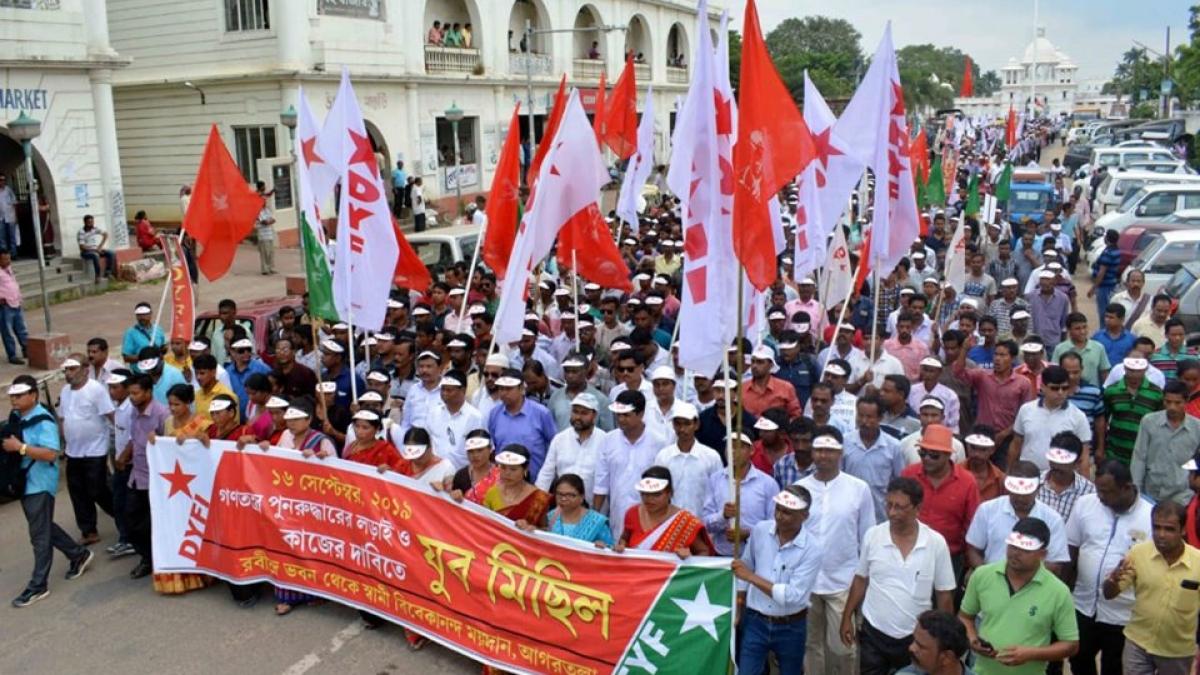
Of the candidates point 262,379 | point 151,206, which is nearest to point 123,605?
point 262,379

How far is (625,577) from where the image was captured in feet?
17.9

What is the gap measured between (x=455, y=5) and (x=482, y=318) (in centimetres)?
2404

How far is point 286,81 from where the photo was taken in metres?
24.1

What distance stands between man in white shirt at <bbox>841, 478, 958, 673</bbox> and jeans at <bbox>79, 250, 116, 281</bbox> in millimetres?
17519

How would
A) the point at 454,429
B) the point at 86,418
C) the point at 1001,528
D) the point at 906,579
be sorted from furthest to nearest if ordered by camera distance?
the point at 86,418, the point at 454,429, the point at 1001,528, the point at 906,579

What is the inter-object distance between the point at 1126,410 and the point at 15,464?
302 inches

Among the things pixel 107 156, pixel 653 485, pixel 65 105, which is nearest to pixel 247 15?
pixel 107 156

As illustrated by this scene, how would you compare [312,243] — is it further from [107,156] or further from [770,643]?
[107,156]

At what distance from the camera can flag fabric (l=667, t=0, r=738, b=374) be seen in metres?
5.57

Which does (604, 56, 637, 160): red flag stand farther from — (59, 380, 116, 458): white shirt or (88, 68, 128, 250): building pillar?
(88, 68, 128, 250): building pillar

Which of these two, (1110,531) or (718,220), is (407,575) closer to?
(718,220)

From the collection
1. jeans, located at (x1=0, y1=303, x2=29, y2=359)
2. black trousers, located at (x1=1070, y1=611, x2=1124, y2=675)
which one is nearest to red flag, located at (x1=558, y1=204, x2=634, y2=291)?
black trousers, located at (x1=1070, y1=611, x2=1124, y2=675)

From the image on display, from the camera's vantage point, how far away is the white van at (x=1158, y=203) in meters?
19.7

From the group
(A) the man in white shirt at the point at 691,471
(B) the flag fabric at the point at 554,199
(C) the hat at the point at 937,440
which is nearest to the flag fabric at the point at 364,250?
(B) the flag fabric at the point at 554,199
